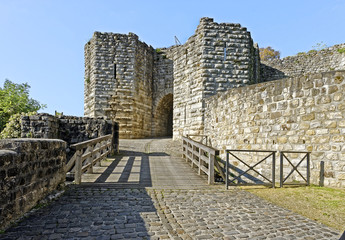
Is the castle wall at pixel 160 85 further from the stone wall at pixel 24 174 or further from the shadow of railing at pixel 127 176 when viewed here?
the stone wall at pixel 24 174

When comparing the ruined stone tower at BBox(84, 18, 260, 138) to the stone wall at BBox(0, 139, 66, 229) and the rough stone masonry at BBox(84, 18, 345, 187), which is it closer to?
the rough stone masonry at BBox(84, 18, 345, 187)

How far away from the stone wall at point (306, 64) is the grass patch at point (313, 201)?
11886mm

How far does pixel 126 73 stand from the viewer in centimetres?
1641

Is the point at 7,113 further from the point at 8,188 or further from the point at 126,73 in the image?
the point at 8,188

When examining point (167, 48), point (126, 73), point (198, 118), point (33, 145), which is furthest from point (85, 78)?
point (33, 145)

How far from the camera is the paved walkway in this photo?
2979mm

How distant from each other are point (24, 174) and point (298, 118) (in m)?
6.45

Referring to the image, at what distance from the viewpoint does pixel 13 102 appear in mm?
25266

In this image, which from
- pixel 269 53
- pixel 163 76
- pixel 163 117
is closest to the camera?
pixel 163 76

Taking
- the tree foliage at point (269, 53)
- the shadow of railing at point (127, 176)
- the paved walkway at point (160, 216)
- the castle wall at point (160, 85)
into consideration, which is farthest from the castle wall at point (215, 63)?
the tree foliage at point (269, 53)

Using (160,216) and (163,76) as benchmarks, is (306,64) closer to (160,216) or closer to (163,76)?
(163,76)

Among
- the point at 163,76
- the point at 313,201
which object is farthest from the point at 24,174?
the point at 163,76

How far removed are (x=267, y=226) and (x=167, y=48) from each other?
17639 millimetres

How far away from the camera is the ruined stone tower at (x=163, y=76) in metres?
12.4
